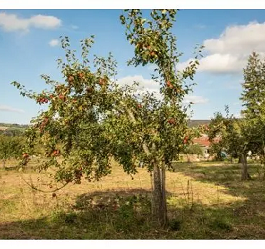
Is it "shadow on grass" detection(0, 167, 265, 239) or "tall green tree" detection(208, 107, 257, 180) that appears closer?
"shadow on grass" detection(0, 167, 265, 239)

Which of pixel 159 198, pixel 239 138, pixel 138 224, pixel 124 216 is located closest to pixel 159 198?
pixel 159 198

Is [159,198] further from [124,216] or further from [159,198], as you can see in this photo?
[124,216]

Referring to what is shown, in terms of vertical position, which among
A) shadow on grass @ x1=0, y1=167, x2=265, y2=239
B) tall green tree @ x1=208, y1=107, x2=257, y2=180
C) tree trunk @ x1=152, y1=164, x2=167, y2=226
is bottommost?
shadow on grass @ x1=0, y1=167, x2=265, y2=239

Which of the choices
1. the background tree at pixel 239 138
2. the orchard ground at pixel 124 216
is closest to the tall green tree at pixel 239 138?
the background tree at pixel 239 138

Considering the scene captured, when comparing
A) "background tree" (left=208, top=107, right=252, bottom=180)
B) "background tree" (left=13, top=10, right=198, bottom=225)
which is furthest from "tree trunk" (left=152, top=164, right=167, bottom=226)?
"background tree" (left=208, top=107, right=252, bottom=180)

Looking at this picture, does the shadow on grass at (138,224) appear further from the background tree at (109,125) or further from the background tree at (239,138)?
the background tree at (239,138)

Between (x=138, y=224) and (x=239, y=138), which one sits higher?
(x=239, y=138)

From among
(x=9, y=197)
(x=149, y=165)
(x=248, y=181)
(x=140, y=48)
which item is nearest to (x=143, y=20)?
(x=140, y=48)

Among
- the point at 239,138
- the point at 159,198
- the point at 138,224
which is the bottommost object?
the point at 138,224

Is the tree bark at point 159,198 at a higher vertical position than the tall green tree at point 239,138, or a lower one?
lower

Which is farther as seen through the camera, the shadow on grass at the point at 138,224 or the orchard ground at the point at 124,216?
the orchard ground at the point at 124,216

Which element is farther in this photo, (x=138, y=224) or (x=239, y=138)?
(x=239, y=138)

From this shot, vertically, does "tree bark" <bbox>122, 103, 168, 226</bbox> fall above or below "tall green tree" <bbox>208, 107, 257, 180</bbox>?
below

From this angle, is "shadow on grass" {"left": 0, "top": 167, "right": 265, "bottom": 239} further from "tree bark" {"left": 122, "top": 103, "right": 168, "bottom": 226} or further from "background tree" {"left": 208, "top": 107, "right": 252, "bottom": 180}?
"background tree" {"left": 208, "top": 107, "right": 252, "bottom": 180}
